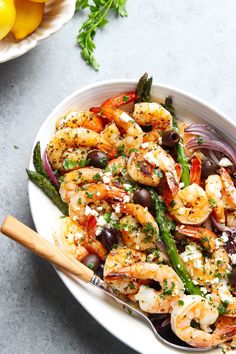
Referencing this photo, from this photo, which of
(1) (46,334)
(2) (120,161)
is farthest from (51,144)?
(1) (46,334)

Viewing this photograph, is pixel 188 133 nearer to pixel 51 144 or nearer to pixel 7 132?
pixel 51 144

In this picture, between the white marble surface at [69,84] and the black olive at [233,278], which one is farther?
the white marble surface at [69,84]

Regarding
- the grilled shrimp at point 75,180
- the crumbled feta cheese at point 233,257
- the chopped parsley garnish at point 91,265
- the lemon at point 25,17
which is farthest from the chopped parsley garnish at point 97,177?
the lemon at point 25,17

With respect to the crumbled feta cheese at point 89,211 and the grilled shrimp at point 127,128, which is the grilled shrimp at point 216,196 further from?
the crumbled feta cheese at point 89,211

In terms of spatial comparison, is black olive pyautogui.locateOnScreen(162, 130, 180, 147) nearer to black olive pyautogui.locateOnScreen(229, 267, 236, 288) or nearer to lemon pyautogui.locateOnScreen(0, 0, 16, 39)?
black olive pyautogui.locateOnScreen(229, 267, 236, 288)

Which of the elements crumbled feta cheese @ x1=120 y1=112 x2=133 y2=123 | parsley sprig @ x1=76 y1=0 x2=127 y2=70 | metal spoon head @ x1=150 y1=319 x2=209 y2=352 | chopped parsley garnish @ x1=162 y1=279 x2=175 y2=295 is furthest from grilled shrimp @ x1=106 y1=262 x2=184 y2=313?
parsley sprig @ x1=76 y1=0 x2=127 y2=70
